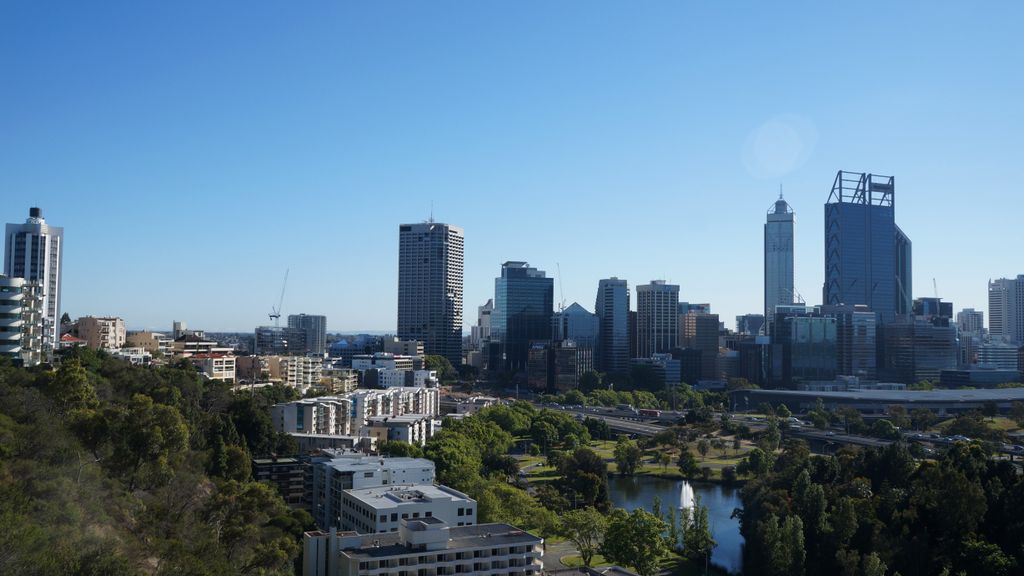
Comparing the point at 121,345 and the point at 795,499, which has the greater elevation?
the point at 121,345

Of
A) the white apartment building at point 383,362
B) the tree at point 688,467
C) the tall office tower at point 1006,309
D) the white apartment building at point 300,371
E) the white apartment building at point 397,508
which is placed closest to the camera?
the white apartment building at point 397,508

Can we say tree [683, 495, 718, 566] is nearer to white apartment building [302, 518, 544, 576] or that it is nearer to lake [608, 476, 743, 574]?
Answer: lake [608, 476, 743, 574]

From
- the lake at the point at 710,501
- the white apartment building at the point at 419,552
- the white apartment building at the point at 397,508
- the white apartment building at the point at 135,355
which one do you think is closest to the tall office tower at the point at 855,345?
the lake at the point at 710,501

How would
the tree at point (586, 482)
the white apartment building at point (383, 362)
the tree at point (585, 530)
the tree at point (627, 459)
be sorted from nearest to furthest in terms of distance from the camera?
the tree at point (585, 530)
the tree at point (586, 482)
the tree at point (627, 459)
the white apartment building at point (383, 362)

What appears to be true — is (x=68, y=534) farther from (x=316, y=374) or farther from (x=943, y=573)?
(x=316, y=374)

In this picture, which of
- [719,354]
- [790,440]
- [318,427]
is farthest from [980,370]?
[318,427]

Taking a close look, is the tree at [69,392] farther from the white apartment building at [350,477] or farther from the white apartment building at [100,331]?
the white apartment building at [100,331]

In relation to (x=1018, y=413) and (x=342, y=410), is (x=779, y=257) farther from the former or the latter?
(x=342, y=410)
